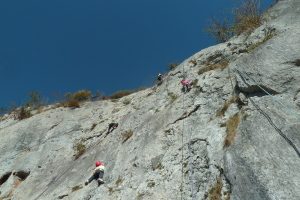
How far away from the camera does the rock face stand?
1281cm

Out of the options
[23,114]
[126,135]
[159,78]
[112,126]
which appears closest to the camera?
[126,135]

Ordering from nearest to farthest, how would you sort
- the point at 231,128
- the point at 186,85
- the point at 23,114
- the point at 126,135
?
the point at 231,128 < the point at 126,135 < the point at 186,85 < the point at 23,114

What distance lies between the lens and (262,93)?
15.8m

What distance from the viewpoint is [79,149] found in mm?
22562

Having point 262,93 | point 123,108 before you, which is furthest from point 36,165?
point 262,93

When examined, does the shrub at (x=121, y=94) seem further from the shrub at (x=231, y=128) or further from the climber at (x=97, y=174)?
the shrub at (x=231, y=128)

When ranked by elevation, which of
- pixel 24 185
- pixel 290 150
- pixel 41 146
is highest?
pixel 41 146

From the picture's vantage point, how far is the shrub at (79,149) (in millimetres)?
21916

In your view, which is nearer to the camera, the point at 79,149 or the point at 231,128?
the point at 231,128

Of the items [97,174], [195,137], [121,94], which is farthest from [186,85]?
[121,94]

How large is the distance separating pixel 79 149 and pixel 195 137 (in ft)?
27.5

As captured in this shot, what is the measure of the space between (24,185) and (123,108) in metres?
6.81

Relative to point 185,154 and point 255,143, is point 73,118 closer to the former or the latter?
point 185,154

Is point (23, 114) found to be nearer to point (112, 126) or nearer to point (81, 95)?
point (81, 95)
